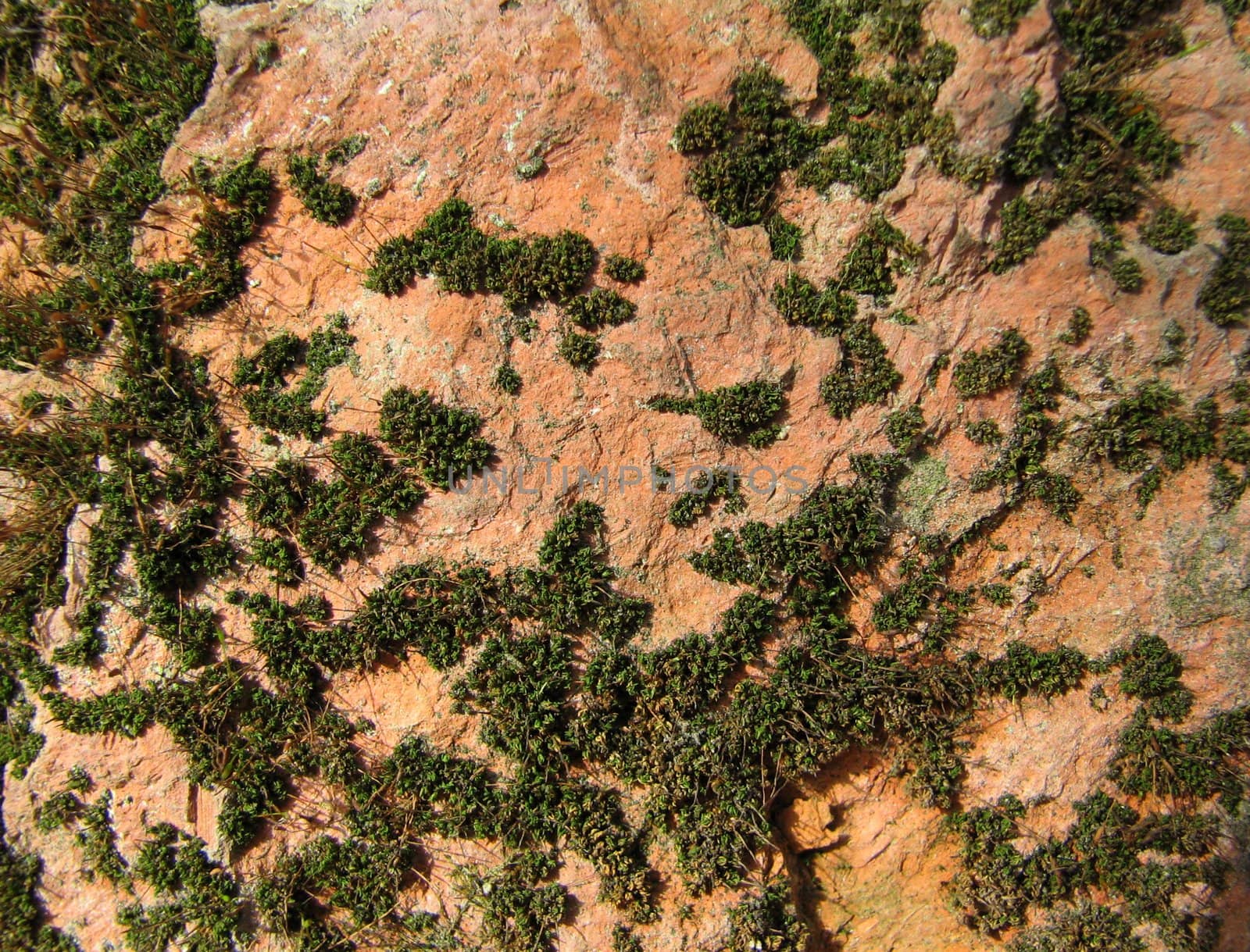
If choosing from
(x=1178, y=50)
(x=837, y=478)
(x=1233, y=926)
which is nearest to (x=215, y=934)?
(x=837, y=478)

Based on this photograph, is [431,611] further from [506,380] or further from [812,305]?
[812,305]

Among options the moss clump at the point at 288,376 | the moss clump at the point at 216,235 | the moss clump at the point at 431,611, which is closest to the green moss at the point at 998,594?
the moss clump at the point at 431,611

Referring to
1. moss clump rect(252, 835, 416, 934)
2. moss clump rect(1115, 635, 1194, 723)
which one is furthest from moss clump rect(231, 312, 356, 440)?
moss clump rect(1115, 635, 1194, 723)

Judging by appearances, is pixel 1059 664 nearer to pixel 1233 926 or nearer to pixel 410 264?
pixel 1233 926

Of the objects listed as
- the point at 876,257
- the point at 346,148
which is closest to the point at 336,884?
the point at 346,148

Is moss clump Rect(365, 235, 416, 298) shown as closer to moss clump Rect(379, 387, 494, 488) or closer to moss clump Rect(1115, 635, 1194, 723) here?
moss clump Rect(379, 387, 494, 488)

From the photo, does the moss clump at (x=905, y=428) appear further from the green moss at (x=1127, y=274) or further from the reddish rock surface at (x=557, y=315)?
the green moss at (x=1127, y=274)
